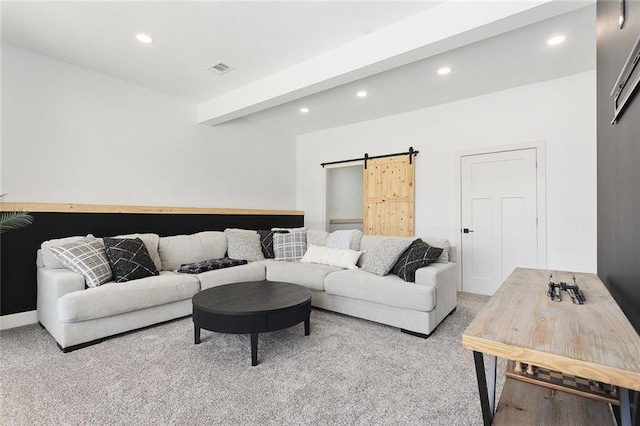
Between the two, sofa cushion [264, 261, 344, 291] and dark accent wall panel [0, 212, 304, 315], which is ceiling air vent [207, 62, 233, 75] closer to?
dark accent wall panel [0, 212, 304, 315]

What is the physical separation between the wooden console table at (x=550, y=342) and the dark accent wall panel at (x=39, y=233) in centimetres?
384

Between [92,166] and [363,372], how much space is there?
138 inches

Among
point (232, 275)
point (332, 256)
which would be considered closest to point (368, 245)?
point (332, 256)

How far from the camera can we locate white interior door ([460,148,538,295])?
3.89 meters

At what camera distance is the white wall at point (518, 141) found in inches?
139

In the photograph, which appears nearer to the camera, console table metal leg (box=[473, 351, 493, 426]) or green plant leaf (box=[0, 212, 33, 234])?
console table metal leg (box=[473, 351, 493, 426])

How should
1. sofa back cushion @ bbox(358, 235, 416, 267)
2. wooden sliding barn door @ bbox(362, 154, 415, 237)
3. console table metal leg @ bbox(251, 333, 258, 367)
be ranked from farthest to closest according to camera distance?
wooden sliding barn door @ bbox(362, 154, 415, 237) → sofa back cushion @ bbox(358, 235, 416, 267) → console table metal leg @ bbox(251, 333, 258, 367)

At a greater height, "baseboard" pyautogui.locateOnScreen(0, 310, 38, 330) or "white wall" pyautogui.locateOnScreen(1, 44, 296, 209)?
"white wall" pyautogui.locateOnScreen(1, 44, 296, 209)

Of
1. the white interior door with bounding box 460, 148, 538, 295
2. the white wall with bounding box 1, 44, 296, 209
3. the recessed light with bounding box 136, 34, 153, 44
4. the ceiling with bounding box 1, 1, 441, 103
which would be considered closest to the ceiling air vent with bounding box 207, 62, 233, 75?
the ceiling with bounding box 1, 1, 441, 103

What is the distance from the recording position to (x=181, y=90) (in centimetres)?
402

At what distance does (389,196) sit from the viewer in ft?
16.6

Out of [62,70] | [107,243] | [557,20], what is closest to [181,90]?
[62,70]

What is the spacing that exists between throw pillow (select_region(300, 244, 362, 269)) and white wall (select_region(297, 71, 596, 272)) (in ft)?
5.17

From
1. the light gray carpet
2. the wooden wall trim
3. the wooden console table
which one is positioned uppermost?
the wooden wall trim
